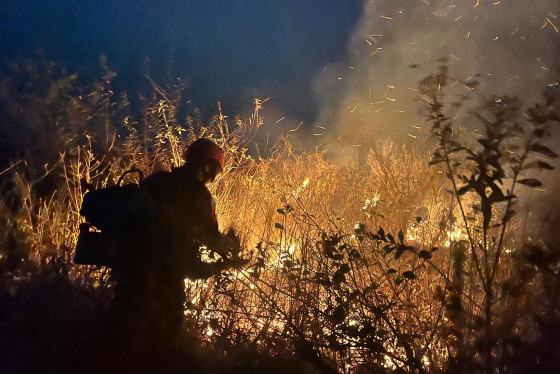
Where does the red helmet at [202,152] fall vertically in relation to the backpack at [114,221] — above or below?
above

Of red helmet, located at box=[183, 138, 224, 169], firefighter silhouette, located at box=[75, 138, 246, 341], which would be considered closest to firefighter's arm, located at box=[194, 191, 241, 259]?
firefighter silhouette, located at box=[75, 138, 246, 341]

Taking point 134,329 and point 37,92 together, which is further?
point 37,92

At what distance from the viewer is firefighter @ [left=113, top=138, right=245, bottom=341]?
331 centimetres

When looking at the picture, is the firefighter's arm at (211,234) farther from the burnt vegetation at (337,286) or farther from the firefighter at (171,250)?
the burnt vegetation at (337,286)

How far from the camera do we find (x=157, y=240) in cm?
332

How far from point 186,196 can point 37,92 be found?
754 centimetres

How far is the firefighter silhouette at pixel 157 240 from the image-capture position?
3244 mm

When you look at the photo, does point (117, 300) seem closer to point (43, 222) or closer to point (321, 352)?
point (321, 352)

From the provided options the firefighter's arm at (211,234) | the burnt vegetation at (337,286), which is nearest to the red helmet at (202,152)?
the firefighter's arm at (211,234)

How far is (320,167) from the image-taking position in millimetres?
7426

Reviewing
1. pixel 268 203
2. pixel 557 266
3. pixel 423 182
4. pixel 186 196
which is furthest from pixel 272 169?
pixel 557 266

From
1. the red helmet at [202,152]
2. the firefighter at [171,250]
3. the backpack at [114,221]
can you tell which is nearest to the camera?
the backpack at [114,221]

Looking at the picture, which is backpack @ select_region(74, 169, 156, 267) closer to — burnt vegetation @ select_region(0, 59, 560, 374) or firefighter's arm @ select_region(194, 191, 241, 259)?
firefighter's arm @ select_region(194, 191, 241, 259)

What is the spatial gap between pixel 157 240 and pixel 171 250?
0.10m
